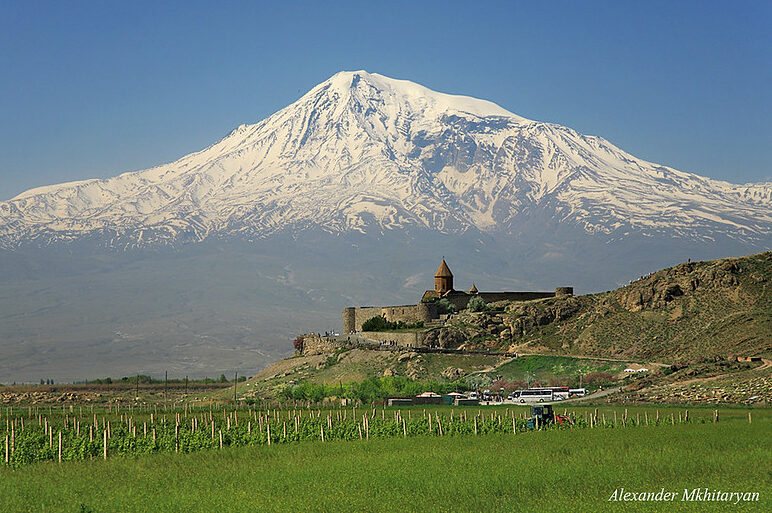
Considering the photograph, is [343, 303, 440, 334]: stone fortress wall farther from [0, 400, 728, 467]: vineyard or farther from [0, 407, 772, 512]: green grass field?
[0, 407, 772, 512]: green grass field

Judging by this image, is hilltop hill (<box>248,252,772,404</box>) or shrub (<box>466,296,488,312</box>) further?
shrub (<box>466,296,488,312</box>)

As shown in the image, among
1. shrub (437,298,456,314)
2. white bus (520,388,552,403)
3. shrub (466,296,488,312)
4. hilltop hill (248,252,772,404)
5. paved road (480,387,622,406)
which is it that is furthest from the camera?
shrub (437,298,456,314)

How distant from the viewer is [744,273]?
109 meters

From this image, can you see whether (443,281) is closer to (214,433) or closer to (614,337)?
(614,337)

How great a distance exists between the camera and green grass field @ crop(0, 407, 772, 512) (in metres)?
28.3

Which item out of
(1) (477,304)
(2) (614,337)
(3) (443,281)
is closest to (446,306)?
(1) (477,304)

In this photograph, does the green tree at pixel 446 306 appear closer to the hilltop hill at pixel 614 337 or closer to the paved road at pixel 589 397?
the hilltop hill at pixel 614 337

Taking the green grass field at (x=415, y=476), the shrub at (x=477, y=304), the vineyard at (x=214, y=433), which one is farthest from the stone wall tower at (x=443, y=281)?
the green grass field at (x=415, y=476)

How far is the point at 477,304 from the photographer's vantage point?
428 ft

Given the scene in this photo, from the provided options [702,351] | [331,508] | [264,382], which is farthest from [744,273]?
[331,508]

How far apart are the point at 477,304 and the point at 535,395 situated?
155 feet

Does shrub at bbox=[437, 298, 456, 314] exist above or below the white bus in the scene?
above

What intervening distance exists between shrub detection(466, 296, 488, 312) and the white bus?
4313 centimetres

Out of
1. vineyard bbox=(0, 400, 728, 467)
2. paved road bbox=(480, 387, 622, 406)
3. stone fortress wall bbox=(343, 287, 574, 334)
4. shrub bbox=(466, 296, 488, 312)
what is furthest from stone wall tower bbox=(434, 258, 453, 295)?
vineyard bbox=(0, 400, 728, 467)
